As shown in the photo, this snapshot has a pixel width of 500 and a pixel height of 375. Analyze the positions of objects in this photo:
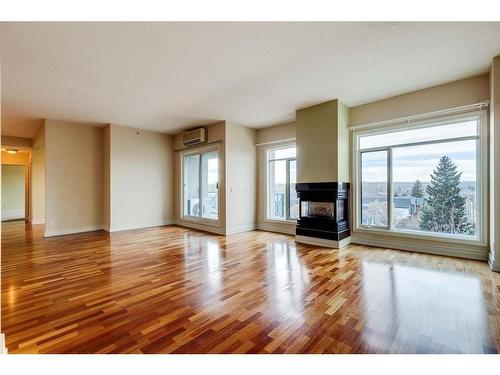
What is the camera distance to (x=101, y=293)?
8.32ft

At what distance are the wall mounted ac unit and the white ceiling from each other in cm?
132

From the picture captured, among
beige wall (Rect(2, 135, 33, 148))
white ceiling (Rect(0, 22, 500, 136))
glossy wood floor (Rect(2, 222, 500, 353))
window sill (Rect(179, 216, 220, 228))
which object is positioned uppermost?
white ceiling (Rect(0, 22, 500, 136))

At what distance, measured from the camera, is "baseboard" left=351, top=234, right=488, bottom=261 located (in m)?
3.59

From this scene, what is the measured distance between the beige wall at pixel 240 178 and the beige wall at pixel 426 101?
2.56 m

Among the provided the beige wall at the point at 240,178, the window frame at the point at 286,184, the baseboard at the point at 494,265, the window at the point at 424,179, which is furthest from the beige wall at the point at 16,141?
the baseboard at the point at 494,265

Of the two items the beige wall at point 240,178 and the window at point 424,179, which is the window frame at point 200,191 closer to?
the beige wall at point 240,178

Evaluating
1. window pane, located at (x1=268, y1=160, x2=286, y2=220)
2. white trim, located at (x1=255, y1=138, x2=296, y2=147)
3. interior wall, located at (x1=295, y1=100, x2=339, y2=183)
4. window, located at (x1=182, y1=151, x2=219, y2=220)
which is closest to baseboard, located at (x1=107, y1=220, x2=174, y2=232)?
window, located at (x1=182, y1=151, x2=219, y2=220)

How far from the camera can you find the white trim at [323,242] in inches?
170

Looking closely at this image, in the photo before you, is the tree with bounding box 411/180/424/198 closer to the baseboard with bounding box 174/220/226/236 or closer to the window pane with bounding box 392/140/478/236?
the window pane with bounding box 392/140/478/236

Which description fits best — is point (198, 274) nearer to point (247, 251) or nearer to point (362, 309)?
point (247, 251)

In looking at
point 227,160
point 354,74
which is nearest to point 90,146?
point 227,160

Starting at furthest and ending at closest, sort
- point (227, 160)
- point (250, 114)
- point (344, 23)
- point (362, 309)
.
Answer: point (227, 160) < point (250, 114) < point (344, 23) < point (362, 309)

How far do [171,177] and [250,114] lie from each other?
3417 mm
